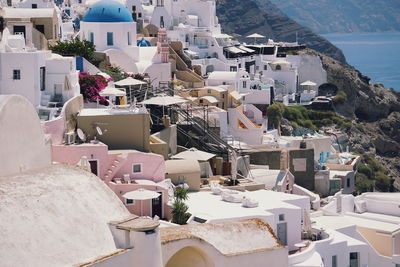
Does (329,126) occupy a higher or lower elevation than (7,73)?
lower

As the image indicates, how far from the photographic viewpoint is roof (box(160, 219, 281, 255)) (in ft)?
71.7

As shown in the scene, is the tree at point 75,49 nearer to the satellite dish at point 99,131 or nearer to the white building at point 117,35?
the white building at point 117,35

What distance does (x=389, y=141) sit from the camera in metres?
65.6

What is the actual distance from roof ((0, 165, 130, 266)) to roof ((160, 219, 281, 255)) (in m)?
2.61

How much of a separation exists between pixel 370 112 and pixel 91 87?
37688 mm

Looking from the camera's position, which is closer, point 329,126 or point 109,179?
point 109,179

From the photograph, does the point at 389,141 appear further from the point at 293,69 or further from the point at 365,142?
the point at 293,69

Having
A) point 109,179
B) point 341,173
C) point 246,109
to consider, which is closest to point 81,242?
point 109,179

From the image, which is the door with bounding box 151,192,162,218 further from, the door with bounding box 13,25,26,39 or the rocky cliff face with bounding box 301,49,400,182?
the rocky cliff face with bounding box 301,49,400,182

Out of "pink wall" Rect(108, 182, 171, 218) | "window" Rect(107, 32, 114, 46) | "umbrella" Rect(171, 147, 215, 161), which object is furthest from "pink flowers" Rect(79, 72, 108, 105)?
"window" Rect(107, 32, 114, 46)

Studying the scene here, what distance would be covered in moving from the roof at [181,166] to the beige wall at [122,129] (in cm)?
94

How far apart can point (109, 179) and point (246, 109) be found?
23.5 meters

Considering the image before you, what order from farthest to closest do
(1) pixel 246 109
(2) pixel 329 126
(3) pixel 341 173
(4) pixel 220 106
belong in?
(2) pixel 329 126, (1) pixel 246 109, (4) pixel 220 106, (3) pixel 341 173

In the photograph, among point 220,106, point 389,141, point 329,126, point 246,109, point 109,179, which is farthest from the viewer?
point 389,141
